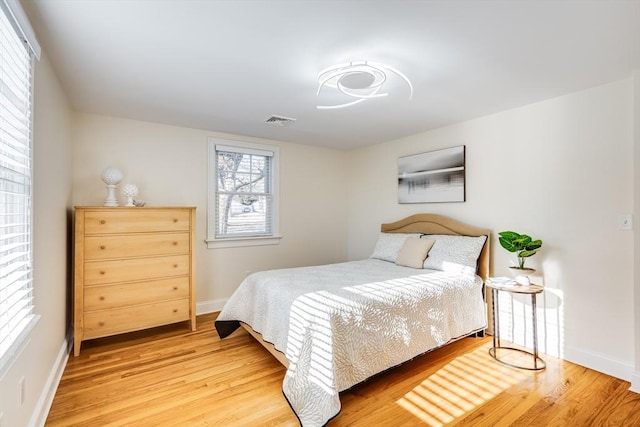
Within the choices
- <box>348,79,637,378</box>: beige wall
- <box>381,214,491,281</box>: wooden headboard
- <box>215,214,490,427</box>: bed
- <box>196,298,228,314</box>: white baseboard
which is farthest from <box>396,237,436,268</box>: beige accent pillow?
<box>196,298,228,314</box>: white baseboard

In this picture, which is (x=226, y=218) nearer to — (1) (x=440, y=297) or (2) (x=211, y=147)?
(2) (x=211, y=147)

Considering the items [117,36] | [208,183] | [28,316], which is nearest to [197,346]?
[28,316]

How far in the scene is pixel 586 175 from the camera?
8.36 ft

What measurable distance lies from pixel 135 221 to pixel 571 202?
12.8ft

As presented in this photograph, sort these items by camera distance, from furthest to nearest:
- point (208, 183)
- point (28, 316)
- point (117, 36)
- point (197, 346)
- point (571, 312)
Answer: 1. point (208, 183)
2. point (197, 346)
3. point (571, 312)
4. point (117, 36)
5. point (28, 316)

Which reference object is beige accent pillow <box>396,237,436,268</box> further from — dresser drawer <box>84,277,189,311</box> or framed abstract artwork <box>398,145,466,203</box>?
dresser drawer <box>84,277,189,311</box>

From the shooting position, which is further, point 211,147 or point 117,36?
point 211,147

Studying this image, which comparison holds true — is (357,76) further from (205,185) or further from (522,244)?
(205,185)

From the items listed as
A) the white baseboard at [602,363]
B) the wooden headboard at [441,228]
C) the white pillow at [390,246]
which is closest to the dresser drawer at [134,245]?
the white pillow at [390,246]

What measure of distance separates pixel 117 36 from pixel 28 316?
5.27 feet

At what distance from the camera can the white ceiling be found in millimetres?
1564

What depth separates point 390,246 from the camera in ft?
12.5

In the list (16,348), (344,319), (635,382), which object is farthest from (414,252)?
(16,348)

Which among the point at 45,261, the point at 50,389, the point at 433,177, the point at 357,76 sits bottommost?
the point at 50,389
